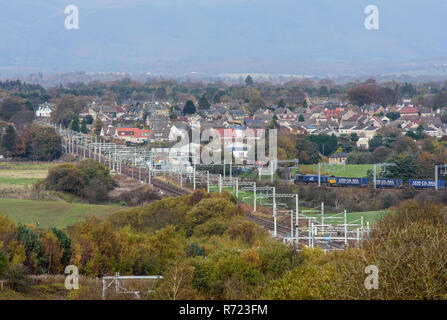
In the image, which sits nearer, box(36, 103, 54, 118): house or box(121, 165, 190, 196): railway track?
box(121, 165, 190, 196): railway track

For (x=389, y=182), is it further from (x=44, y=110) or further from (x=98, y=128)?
(x=44, y=110)

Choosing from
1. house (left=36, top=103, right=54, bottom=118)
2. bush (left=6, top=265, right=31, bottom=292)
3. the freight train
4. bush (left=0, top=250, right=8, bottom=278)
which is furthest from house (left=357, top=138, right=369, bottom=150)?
bush (left=6, top=265, right=31, bottom=292)

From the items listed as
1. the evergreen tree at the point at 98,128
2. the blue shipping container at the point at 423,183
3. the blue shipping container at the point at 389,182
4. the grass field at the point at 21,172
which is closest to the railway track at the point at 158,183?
the grass field at the point at 21,172

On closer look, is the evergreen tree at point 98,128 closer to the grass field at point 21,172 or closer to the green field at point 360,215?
the grass field at point 21,172

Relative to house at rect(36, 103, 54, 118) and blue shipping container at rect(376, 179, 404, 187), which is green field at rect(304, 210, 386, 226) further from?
house at rect(36, 103, 54, 118)

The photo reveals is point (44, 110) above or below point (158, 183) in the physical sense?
above

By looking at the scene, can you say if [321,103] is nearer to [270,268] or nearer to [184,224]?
[184,224]

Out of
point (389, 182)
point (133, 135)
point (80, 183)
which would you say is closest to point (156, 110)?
point (133, 135)
